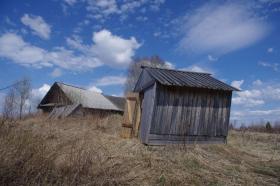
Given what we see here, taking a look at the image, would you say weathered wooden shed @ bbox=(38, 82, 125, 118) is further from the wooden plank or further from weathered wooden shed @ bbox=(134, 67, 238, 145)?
weathered wooden shed @ bbox=(134, 67, 238, 145)

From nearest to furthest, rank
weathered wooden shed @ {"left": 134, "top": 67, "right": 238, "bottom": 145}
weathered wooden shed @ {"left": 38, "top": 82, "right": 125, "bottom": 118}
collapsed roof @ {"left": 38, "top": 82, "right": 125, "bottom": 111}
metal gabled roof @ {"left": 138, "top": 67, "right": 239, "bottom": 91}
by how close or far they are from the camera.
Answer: weathered wooden shed @ {"left": 134, "top": 67, "right": 238, "bottom": 145}
metal gabled roof @ {"left": 138, "top": 67, "right": 239, "bottom": 91}
weathered wooden shed @ {"left": 38, "top": 82, "right": 125, "bottom": 118}
collapsed roof @ {"left": 38, "top": 82, "right": 125, "bottom": 111}

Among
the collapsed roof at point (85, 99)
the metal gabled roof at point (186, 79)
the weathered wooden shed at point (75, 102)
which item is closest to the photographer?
the metal gabled roof at point (186, 79)

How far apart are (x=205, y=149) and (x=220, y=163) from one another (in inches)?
92.0

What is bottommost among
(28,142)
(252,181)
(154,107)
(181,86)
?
(252,181)

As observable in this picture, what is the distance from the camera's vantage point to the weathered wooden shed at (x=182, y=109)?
39.9 ft

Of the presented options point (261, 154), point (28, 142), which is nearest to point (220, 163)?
point (261, 154)

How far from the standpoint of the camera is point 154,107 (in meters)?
12.1

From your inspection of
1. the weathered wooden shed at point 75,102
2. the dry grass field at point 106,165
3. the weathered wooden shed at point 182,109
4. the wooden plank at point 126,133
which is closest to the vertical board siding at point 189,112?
the weathered wooden shed at point 182,109

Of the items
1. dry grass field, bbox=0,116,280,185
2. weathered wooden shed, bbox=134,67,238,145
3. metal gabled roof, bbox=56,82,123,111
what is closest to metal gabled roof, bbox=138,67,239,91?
weathered wooden shed, bbox=134,67,238,145

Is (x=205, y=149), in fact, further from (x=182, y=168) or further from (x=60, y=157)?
(x=60, y=157)

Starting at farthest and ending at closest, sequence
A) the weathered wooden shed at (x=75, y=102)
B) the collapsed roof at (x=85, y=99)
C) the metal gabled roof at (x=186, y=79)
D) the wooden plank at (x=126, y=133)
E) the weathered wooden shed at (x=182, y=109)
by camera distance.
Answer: the collapsed roof at (x=85, y=99), the weathered wooden shed at (x=75, y=102), the wooden plank at (x=126, y=133), the metal gabled roof at (x=186, y=79), the weathered wooden shed at (x=182, y=109)

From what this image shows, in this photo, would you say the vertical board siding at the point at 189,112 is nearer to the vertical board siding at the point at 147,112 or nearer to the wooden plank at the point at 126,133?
the vertical board siding at the point at 147,112

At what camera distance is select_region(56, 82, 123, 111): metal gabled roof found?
92.2 feet

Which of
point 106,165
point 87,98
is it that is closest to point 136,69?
point 87,98
